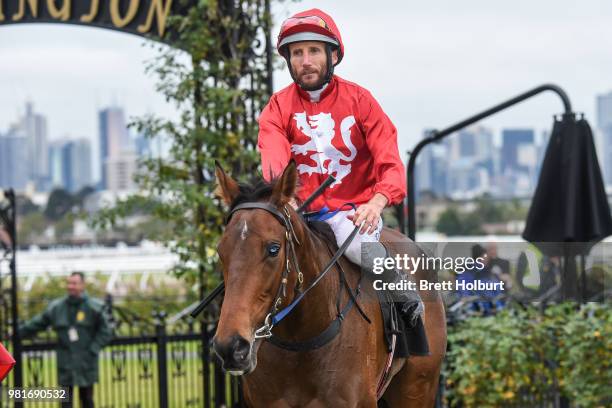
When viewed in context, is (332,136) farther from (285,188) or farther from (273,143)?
(285,188)

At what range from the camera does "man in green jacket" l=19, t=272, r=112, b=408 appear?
9.56 m

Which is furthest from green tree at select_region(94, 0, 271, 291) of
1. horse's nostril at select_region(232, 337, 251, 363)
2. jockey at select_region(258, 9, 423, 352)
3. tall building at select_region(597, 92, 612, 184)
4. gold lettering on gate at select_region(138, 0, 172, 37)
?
tall building at select_region(597, 92, 612, 184)

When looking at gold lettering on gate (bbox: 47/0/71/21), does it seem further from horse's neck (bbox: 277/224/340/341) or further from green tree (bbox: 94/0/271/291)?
horse's neck (bbox: 277/224/340/341)

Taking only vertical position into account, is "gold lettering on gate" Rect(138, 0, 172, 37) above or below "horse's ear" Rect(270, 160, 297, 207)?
Answer: above

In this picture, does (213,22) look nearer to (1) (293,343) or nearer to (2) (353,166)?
(2) (353,166)

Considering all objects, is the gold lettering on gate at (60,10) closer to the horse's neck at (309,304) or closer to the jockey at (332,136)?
the jockey at (332,136)

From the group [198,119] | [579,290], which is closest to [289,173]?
[579,290]

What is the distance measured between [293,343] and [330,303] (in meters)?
0.26

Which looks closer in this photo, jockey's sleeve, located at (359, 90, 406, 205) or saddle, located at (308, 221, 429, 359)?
jockey's sleeve, located at (359, 90, 406, 205)

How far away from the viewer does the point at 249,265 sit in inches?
146

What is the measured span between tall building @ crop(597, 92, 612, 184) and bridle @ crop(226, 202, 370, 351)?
289 ft

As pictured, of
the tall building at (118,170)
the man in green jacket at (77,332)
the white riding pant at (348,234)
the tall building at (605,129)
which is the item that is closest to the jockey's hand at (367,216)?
the white riding pant at (348,234)

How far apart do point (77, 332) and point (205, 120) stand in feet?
9.24

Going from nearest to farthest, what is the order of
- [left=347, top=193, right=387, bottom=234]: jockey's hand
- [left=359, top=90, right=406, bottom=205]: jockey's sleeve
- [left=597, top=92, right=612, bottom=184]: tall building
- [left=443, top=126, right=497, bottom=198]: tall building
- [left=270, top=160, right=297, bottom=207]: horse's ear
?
[left=270, top=160, right=297, bottom=207]: horse's ear, [left=347, top=193, right=387, bottom=234]: jockey's hand, [left=359, top=90, right=406, bottom=205]: jockey's sleeve, [left=597, top=92, right=612, bottom=184]: tall building, [left=443, top=126, right=497, bottom=198]: tall building
